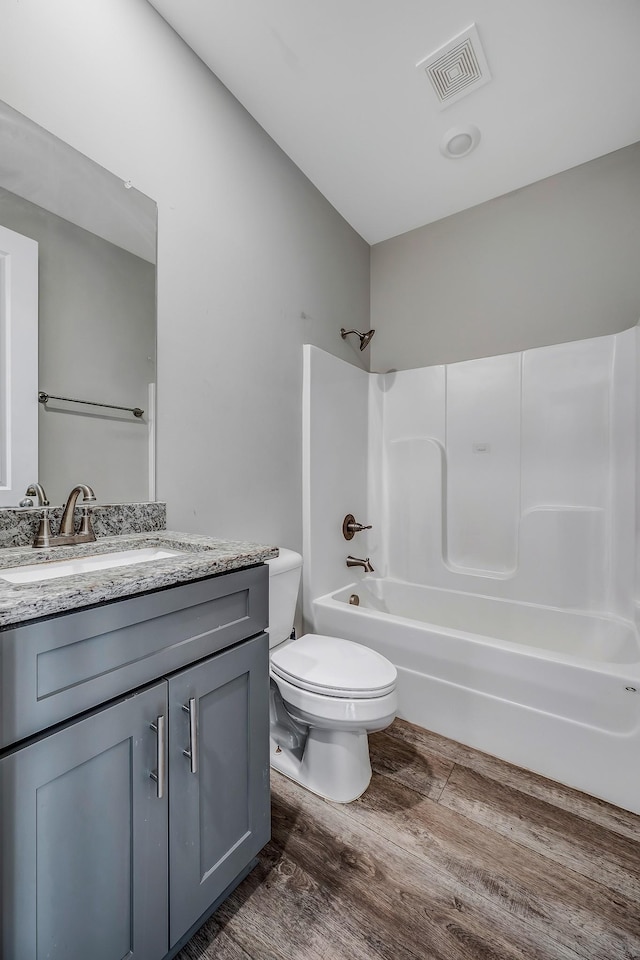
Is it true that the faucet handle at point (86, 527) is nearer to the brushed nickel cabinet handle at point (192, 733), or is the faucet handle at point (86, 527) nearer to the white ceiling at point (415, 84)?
the brushed nickel cabinet handle at point (192, 733)

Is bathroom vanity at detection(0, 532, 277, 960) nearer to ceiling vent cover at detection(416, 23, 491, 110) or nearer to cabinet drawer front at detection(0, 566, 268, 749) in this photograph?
cabinet drawer front at detection(0, 566, 268, 749)

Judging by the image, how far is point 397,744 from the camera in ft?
5.70

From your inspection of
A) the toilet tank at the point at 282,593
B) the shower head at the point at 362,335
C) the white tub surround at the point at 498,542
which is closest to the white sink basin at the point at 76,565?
the toilet tank at the point at 282,593

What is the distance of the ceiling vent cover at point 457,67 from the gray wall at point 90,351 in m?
1.35

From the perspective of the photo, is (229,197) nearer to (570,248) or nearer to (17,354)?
(17,354)

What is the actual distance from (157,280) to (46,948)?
161 cm

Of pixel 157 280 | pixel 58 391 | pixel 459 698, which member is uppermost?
pixel 157 280

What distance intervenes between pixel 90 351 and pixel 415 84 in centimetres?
167

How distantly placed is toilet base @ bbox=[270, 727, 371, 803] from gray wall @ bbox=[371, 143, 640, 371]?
2.06 meters

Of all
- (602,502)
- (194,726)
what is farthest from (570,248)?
(194,726)

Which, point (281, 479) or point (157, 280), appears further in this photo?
point (281, 479)

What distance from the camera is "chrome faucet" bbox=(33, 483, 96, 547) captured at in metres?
1.06

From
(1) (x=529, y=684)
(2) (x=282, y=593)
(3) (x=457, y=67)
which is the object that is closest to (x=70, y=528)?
(2) (x=282, y=593)

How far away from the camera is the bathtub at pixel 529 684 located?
4.69ft
